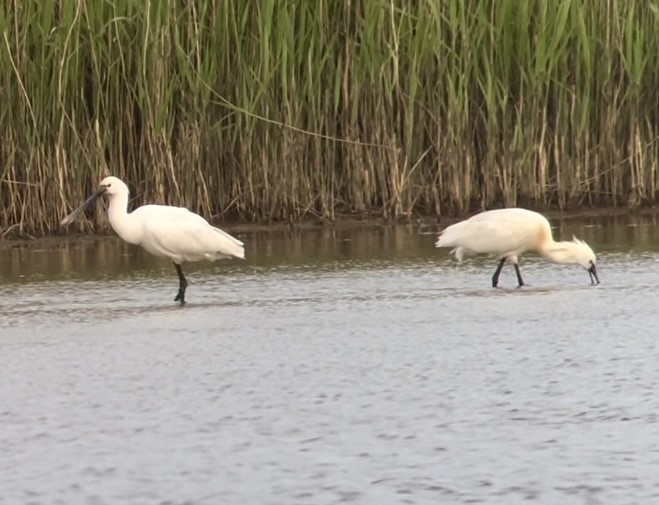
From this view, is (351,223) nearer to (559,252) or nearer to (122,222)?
(559,252)

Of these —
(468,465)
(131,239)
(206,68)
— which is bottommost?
(468,465)

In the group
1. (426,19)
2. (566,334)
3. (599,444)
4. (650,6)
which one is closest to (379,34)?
(426,19)

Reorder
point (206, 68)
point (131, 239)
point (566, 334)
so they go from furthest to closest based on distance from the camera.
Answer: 1. point (206, 68)
2. point (131, 239)
3. point (566, 334)

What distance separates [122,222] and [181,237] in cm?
41

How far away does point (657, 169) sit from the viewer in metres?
15.8

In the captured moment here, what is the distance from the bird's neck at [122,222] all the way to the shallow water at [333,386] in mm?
357

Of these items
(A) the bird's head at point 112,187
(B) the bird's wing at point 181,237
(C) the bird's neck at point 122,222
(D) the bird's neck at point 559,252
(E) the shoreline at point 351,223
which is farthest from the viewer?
(E) the shoreline at point 351,223

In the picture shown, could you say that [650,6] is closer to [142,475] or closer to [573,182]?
[573,182]

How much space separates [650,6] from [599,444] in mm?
10146

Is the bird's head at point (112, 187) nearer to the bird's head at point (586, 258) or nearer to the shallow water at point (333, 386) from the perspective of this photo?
the shallow water at point (333, 386)

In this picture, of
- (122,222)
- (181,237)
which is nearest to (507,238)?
(181,237)

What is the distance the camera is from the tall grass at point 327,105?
46.0 ft

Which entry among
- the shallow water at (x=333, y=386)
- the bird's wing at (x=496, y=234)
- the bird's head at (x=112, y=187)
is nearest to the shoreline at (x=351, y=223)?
the shallow water at (x=333, y=386)

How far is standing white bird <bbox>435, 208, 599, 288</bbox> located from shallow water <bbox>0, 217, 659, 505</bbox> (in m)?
0.21
